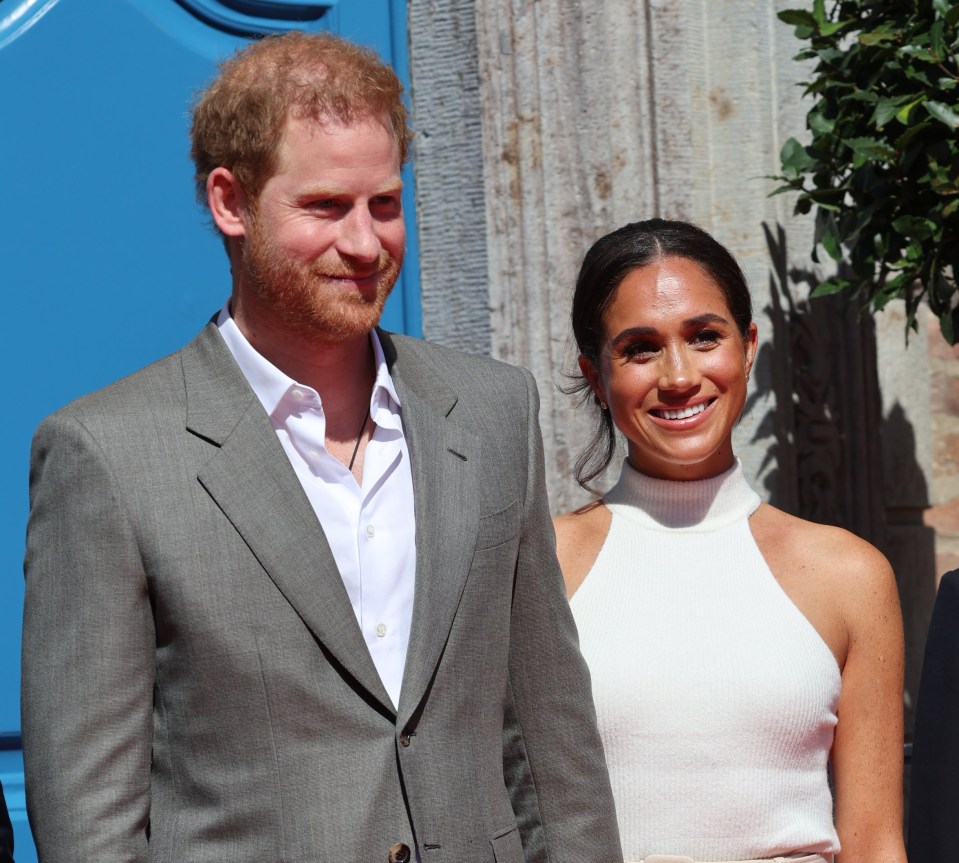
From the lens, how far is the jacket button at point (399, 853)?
1.81 m

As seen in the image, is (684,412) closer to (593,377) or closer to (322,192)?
(593,377)

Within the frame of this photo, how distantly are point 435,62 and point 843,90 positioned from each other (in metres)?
0.90

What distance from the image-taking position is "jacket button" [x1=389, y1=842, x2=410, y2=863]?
181cm

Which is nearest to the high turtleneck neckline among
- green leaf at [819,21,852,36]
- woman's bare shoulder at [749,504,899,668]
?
woman's bare shoulder at [749,504,899,668]

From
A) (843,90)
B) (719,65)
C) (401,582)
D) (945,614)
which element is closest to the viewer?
(401,582)

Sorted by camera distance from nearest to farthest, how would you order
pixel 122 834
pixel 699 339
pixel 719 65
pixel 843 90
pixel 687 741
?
pixel 122 834
pixel 687 741
pixel 699 339
pixel 843 90
pixel 719 65

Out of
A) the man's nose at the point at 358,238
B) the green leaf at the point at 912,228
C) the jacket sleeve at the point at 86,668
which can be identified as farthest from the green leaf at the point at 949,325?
the jacket sleeve at the point at 86,668

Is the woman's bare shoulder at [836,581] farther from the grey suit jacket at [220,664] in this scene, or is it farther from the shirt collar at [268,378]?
the shirt collar at [268,378]

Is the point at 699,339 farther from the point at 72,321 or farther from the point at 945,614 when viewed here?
the point at 72,321

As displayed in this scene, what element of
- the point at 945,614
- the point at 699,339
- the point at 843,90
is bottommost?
the point at 945,614

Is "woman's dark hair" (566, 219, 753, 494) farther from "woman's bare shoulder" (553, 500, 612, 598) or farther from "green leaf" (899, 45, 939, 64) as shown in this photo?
"green leaf" (899, 45, 939, 64)

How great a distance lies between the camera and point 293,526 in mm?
1833

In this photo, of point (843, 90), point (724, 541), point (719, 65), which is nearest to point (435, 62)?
point (719, 65)

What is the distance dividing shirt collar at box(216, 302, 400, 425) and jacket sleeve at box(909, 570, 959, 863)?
0.81 m
